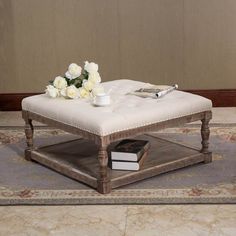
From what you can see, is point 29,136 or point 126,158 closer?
point 126,158

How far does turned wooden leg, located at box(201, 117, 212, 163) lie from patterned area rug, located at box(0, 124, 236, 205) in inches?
2.0

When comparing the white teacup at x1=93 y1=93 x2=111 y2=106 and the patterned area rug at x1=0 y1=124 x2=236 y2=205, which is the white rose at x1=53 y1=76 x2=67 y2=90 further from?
the patterned area rug at x1=0 y1=124 x2=236 y2=205

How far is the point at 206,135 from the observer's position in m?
3.77

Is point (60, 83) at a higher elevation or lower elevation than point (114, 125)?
higher

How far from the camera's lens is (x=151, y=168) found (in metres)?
3.57

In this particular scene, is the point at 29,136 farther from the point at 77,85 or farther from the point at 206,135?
the point at 206,135

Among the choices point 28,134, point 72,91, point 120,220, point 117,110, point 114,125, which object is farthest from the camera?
point 28,134

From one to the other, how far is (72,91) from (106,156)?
566 millimetres

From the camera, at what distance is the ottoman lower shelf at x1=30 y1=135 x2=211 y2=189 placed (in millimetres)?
3488

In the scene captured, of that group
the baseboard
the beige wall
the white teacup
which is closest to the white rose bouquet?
the white teacup

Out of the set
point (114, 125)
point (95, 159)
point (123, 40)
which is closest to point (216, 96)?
point (123, 40)

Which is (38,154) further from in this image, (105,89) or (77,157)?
(105,89)

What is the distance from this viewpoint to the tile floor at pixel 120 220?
2914 millimetres

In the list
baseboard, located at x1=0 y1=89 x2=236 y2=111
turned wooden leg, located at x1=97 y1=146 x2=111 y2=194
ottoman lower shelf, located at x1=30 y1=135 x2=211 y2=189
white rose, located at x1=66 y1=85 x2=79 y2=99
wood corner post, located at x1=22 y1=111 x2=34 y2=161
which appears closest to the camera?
turned wooden leg, located at x1=97 y1=146 x2=111 y2=194
